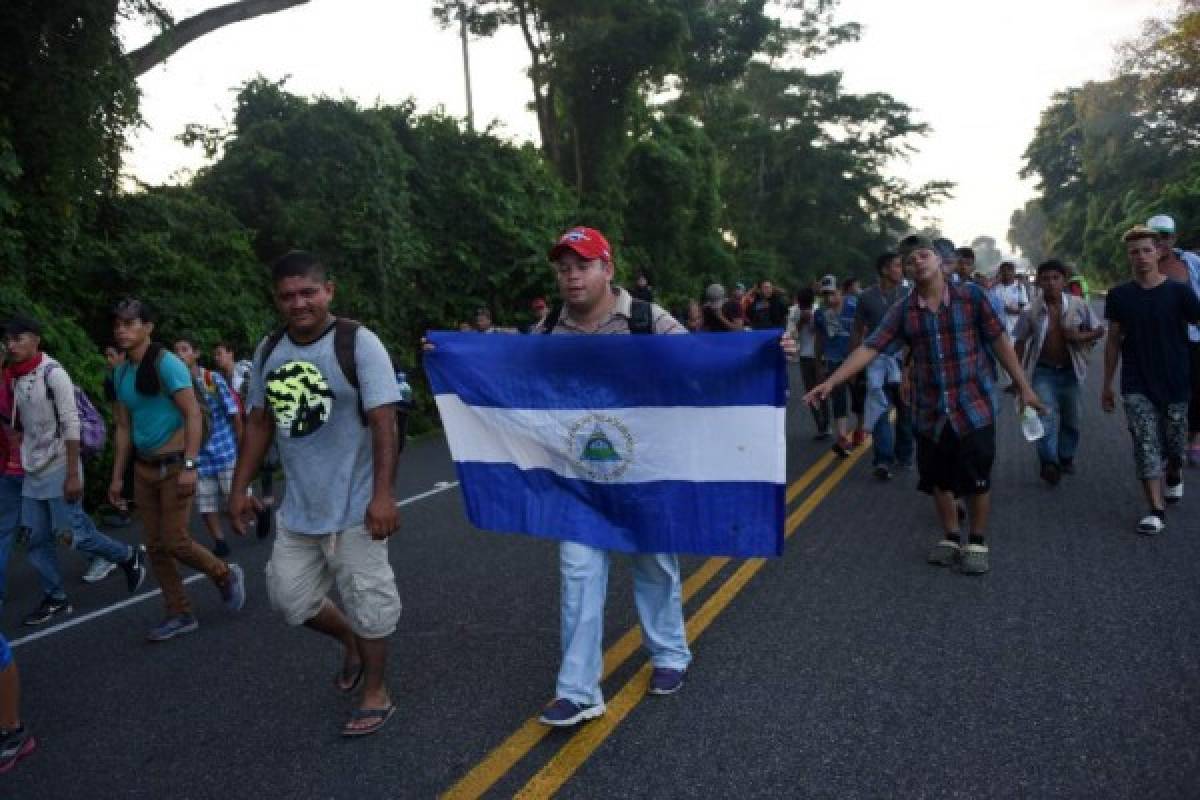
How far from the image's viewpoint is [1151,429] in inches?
253

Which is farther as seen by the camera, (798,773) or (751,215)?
(751,215)

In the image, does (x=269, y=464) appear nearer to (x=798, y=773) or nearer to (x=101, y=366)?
(x=101, y=366)

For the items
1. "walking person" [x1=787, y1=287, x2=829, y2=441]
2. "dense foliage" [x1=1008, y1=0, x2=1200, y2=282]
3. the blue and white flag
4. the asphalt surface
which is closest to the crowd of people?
the blue and white flag

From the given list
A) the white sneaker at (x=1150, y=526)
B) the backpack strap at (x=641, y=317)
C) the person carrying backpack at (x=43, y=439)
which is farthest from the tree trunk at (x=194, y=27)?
the white sneaker at (x=1150, y=526)

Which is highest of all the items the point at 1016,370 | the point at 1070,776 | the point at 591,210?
the point at 591,210

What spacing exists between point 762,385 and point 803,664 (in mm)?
1413

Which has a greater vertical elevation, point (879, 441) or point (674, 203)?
point (674, 203)

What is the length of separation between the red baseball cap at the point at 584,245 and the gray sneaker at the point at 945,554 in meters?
3.23

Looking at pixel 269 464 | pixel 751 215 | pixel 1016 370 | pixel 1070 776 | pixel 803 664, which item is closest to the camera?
pixel 1070 776

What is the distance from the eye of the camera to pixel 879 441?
872 centimetres

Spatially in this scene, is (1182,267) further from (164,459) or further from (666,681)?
(164,459)

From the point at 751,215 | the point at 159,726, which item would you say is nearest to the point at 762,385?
the point at 159,726

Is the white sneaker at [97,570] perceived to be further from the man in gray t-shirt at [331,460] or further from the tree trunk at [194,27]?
the tree trunk at [194,27]

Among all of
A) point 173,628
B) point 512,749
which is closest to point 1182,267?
point 512,749
